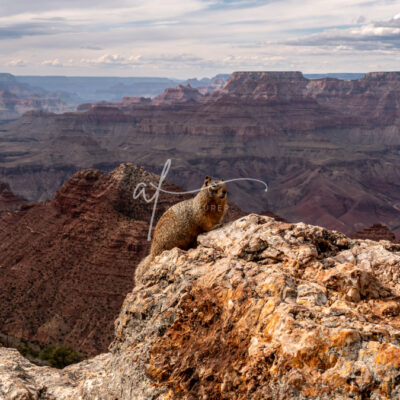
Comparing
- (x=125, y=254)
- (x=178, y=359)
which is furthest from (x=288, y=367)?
(x=125, y=254)

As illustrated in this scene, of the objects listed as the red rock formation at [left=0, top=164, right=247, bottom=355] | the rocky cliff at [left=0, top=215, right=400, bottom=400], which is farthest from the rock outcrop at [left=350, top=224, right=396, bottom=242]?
the rocky cliff at [left=0, top=215, right=400, bottom=400]

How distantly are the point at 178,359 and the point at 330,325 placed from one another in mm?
2649

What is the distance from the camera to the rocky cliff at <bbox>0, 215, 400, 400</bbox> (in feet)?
19.6

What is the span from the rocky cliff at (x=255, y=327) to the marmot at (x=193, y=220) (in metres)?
1.04

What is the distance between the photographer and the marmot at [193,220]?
11.3 meters

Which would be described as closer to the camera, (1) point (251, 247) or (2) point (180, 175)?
(1) point (251, 247)

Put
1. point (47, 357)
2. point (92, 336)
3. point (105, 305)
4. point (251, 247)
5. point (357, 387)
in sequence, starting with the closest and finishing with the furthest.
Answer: point (357, 387)
point (251, 247)
point (47, 357)
point (92, 336)
point (105, 305)

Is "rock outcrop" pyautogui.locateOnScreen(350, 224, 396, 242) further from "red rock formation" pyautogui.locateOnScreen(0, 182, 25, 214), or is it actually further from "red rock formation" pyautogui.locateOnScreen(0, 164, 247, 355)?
"red rock formation" pyautogui.locateOnScreen(0, 182, 25, 214)

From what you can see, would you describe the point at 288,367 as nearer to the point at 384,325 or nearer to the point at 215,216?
the point at 384,325

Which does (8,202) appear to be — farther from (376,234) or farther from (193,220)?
(193,220)

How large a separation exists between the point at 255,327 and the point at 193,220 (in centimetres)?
481

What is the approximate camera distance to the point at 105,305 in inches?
1678

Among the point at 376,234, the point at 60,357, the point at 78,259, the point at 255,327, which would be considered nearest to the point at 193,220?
the point at 255,327

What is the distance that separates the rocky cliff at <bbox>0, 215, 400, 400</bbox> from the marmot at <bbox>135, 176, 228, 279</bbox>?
104 cm
